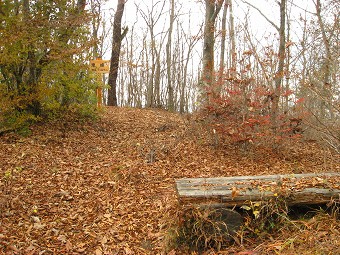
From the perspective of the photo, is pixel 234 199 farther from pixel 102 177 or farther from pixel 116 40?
pixel 116 40

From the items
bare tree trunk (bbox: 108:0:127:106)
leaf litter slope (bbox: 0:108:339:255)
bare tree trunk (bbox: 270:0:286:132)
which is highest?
bare tree trunk (bbox: 108:0:127:106)

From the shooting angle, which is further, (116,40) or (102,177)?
(116,40)

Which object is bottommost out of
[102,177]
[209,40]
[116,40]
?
[102,177]

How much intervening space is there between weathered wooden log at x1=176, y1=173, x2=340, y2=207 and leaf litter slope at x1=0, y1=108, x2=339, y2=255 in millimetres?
358

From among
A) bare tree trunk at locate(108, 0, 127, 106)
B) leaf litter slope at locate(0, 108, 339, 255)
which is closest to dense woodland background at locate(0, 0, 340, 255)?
leaf litter slope at locate(0, 108, 339, 255)

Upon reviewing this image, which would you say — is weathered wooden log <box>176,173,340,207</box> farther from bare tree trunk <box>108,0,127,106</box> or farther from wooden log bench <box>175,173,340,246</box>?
bare tree trunk <box>108,0,127,106</box>

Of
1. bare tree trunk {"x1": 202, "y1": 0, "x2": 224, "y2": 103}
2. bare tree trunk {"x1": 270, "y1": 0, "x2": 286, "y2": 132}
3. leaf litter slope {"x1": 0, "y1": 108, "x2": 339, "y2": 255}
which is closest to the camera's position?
leaf litter slope {"x1": 0, "y1": 108, "x2": 339, "y2": 255}

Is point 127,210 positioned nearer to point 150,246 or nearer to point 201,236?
point 150,246

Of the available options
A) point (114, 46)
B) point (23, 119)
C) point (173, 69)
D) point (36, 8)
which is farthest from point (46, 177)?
point (173, 69)

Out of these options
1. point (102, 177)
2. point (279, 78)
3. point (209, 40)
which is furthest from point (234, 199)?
point (209, 40)

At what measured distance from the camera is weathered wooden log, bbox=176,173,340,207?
374 centimetres

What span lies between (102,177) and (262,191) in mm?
3085

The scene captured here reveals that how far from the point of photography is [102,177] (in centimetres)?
594

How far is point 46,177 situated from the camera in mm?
5781
